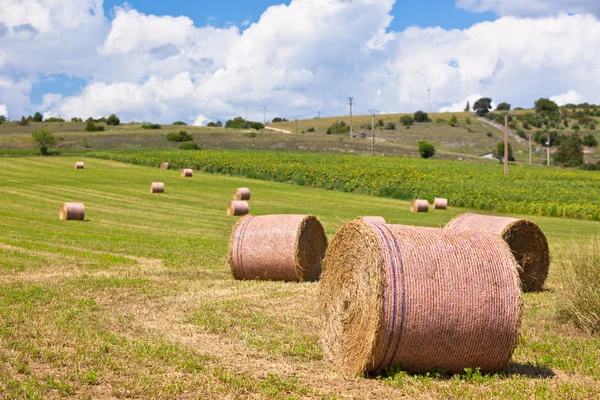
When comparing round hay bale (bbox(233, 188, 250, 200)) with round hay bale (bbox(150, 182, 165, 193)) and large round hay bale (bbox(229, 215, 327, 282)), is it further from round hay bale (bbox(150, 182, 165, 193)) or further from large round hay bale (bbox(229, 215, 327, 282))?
large round hay bale (bbox(229, 215, 327, 282))

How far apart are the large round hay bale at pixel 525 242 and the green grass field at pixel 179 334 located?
437 millimetres

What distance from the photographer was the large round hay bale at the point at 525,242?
49.2 ft

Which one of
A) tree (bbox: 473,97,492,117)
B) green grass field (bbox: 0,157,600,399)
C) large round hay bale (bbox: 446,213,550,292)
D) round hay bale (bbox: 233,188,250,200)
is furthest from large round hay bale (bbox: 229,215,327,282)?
tree (bbox: 473,97,492,117)

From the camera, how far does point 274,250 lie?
1594 centimetres

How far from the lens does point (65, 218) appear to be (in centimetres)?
2762

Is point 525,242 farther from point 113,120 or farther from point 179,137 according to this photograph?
point 113,120

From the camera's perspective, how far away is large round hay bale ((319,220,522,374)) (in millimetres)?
8383

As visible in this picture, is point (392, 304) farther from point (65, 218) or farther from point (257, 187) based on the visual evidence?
point (257, 187)

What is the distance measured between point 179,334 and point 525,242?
774 centimetres

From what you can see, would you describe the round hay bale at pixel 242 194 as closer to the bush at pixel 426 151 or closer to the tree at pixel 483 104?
the bush at pixel 426 151

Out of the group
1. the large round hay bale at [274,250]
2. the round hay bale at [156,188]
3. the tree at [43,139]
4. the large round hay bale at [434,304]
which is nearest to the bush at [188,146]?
the tree at [43,139]

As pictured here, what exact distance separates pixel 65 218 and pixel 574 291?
2039cm

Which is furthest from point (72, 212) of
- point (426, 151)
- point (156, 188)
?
point (426, 151)

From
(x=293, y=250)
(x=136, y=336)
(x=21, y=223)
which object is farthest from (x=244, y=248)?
(x=21, y=223)
